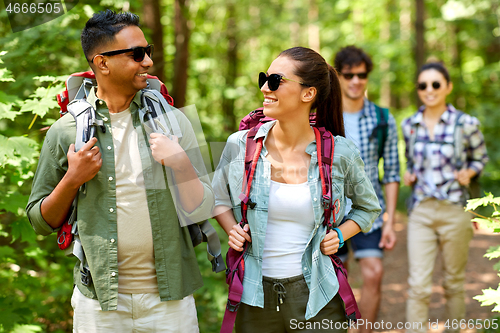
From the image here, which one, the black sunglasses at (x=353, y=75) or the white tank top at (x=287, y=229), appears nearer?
the white tank top at (x=287, y=229)

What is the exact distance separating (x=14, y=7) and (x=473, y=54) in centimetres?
1747

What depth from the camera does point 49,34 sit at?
14.0 feet

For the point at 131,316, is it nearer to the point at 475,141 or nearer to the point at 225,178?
the point at 225,178

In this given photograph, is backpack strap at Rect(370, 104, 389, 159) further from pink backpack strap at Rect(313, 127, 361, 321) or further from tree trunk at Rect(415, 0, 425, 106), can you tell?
tree trunk at Rect(415, 0, 425, 106)

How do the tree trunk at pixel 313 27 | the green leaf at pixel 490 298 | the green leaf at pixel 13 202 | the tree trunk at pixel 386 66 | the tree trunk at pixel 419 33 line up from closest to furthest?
1. the green leaf at pixel 490 298
2. the green leaf at pixel 13 202
3. the tree trunk at pixel 419 33
4. the tree trunk at pixel 386 66
5. the tree trunk at pixel 313 27

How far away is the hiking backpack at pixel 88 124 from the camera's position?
2.36 m

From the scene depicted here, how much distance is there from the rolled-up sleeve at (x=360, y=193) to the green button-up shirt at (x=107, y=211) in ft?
2.82

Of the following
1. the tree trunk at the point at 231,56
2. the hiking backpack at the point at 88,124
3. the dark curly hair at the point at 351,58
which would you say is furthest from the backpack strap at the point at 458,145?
A: the tree trunk at the point at 231,56

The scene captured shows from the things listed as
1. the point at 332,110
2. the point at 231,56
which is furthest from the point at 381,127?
the point at 231,56

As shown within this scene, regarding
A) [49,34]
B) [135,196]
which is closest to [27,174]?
[49,34]

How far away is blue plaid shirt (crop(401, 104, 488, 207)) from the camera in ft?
14.6

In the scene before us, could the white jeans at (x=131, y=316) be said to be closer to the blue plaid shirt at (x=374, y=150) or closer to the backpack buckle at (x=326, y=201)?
the backpack buckle at (x=326, y=201)

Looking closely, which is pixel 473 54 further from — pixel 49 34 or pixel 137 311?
pixel 137 311

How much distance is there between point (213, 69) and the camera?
13594 mm
